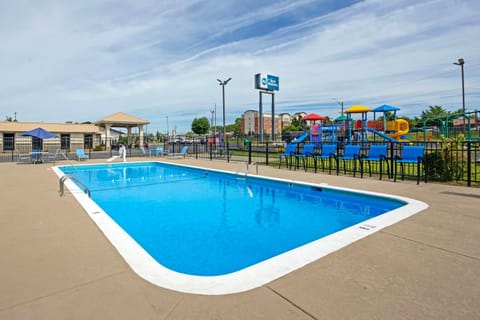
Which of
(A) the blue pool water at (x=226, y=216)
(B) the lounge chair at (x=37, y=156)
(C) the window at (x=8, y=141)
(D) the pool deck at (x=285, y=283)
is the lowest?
(A) the blue pool water at (x=226, y=216)

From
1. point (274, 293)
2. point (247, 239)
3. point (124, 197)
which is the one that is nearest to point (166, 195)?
point (124, 197)

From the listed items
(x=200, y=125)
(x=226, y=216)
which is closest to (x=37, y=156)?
(x=226, y=216)

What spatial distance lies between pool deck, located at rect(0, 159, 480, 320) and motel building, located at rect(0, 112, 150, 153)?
29.2 metres

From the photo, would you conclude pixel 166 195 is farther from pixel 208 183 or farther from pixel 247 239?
pixel 247 239

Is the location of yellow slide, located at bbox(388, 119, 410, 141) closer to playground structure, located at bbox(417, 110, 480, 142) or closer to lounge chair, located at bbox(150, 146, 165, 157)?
playground structure, located at bbox(417, 110, 480, 142)

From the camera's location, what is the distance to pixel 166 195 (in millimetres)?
8312

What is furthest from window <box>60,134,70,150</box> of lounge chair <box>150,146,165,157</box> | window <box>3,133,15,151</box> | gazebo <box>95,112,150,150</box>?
lounge chair <box>150,146,165,157</box>

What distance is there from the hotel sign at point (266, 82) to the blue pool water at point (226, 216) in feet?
80.2

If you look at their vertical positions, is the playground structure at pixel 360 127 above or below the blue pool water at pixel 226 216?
above

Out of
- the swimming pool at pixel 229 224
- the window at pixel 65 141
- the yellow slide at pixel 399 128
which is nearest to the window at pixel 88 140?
the window at pixel 65 141

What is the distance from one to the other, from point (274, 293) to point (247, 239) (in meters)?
2.52

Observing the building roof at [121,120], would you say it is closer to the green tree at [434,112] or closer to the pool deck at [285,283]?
the pool deck at [285,283]

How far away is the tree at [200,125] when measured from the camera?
7394 cm

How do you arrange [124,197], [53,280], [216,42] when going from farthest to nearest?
[216,42], [124,197], [53,280]
